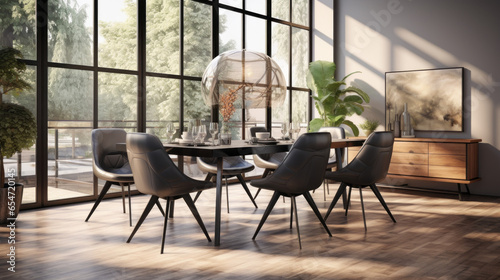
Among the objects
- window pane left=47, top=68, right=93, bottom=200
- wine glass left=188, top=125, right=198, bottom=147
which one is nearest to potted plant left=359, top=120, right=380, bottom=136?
wine glass left=188, top=125, right=198, bottom=147

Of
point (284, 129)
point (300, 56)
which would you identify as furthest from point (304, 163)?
point (300, 56)

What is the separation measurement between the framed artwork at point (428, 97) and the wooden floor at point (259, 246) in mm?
1749

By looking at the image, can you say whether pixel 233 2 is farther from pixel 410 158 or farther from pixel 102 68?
pixel 410 158

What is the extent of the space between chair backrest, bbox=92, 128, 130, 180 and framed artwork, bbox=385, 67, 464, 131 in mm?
4096

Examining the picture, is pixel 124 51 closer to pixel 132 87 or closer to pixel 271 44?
pixel 132 87

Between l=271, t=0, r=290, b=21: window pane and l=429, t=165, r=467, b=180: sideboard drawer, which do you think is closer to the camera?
l=429, t=165, r=467, b=180: sideboard drawer

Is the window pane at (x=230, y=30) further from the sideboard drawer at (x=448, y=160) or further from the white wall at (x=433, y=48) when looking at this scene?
the sideboard drawer at (x=448, y=160)

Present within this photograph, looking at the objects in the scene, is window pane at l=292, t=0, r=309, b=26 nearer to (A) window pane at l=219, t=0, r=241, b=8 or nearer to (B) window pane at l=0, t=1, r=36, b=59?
(A) window pane at l=219, t=0, r=241, b=8

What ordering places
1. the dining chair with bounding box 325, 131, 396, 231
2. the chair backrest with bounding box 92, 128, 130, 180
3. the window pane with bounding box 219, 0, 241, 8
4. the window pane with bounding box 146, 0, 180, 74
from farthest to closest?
the window pane with bounding box 219, 0, 241, 8, the window pane with bounding box 146, 0, 180, 74, the chair backrest with bounding box 92, 128, 130, 180, the dining chair with bounding box 325, 131, 396, 231

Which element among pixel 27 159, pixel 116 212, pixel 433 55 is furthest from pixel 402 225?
pixel 27 159

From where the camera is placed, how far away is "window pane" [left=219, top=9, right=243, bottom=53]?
682 centimetres

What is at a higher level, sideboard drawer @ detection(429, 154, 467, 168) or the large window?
the large window

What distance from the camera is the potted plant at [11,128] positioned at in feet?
13.6

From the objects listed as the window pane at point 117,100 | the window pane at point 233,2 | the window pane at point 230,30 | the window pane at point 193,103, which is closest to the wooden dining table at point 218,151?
the window pane at point 117,100
